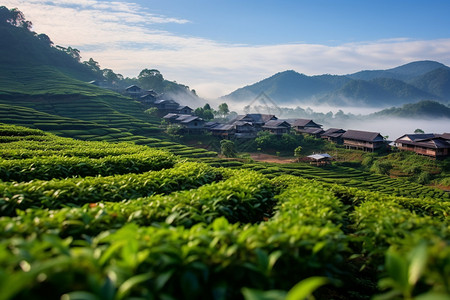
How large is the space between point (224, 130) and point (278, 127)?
12516mm

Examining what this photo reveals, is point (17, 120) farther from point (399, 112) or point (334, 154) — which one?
point (399, 112)

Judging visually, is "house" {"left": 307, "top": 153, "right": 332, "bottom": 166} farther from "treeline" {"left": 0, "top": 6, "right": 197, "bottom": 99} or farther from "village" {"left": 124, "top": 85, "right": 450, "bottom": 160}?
"treeline" {"left": 0, "top": 6, "right": 197, "bottom": 99}

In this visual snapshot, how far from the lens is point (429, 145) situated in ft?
143

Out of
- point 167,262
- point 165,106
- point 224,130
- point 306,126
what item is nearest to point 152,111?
point 165,106

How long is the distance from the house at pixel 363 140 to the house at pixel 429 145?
396 centimetres

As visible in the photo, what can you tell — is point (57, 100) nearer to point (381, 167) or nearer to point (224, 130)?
point (224, 130)

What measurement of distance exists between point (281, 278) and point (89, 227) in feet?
9.08

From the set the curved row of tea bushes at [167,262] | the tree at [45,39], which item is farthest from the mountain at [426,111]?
the curved row of tea bushes at [167,262]

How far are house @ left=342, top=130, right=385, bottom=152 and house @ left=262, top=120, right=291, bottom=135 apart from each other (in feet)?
41.5

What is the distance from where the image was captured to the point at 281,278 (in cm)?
325

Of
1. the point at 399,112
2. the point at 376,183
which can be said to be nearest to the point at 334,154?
the point at 376,183

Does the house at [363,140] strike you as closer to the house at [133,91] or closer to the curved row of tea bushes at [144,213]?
the curved row of tea bushes at [144,213]

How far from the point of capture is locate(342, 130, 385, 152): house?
49781 millimetres

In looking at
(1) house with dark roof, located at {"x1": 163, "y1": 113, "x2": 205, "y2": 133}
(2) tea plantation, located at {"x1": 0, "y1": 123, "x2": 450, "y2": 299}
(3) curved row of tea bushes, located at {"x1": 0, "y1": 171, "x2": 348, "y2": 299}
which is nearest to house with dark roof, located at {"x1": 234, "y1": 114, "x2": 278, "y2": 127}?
(1) house with dark roof, located at {"x1": 163, "y1": 113, "x2": 205, "y2": 133}
